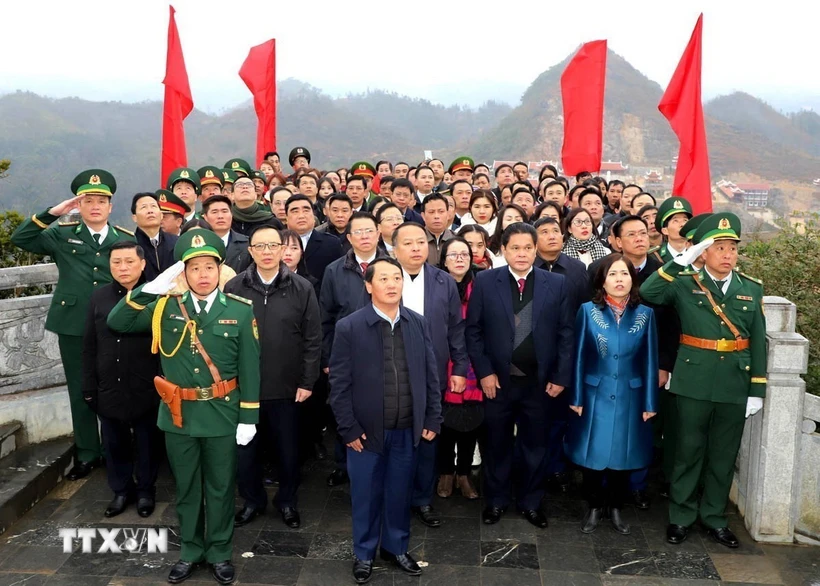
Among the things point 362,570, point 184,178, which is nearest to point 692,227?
point 362,570

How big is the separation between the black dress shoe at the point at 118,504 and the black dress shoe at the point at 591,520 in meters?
2.98

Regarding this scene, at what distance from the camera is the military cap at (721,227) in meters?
4.23

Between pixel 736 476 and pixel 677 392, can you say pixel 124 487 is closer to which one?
pixel 677 392

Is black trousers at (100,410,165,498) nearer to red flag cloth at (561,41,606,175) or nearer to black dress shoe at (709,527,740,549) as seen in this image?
black dress shoe at (709,527,740,549)

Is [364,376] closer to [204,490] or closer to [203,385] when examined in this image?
[203,385]

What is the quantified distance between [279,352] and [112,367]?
3.63 feet

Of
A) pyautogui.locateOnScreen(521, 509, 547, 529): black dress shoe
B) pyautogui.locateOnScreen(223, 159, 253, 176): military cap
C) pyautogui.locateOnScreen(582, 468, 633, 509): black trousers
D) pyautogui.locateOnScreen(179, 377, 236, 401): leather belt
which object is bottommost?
pyautogui.locateOnScreen(521, 509, 547, 529): black dress shoe

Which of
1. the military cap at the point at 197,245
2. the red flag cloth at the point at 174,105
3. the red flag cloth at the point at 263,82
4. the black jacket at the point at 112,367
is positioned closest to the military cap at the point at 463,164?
the red flag cloth at the point at 263,82

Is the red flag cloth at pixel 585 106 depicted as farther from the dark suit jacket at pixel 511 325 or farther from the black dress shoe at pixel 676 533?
the black dress shoe at pixel 676 533

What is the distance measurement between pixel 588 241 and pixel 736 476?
6.31ft

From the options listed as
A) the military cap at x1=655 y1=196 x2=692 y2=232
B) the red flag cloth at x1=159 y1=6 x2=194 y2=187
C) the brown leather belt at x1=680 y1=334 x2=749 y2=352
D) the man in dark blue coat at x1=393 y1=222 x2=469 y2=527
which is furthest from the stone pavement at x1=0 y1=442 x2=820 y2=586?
the red flag cloth at x1=159 y1=6 x2=194 y2=187

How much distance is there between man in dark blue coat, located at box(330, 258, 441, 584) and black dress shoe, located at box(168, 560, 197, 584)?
0.92 metres

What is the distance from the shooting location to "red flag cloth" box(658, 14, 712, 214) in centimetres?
627

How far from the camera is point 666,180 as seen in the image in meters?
62.7
